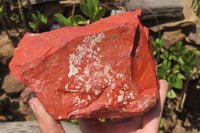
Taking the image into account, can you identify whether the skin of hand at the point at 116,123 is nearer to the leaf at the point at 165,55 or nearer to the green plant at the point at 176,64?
the green plant at the point at 176,64

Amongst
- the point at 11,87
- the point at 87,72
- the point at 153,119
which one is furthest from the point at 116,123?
the point at 11,87

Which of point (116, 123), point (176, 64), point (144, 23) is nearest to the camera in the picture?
point (116, 123)

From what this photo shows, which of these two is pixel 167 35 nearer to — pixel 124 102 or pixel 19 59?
pixel 124 102

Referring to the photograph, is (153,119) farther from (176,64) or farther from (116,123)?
(176,64)

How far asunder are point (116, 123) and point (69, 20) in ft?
4.26

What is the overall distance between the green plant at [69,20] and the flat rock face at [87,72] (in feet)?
3.15

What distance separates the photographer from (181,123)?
2.81 metres

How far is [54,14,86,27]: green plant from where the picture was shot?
7.20ft

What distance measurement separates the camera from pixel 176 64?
2.51 meters

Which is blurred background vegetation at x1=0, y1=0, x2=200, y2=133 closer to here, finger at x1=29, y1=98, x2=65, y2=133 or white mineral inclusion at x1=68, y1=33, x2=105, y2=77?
white mineral inclusion at x1=68, y1=33, x2=105, y2=77

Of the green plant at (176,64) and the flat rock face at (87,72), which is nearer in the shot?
the flat rock face at (87,72)

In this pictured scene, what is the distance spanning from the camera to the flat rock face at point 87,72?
117 centimetres

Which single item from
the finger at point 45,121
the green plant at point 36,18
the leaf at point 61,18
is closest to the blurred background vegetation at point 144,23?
the green plant at point 36,18

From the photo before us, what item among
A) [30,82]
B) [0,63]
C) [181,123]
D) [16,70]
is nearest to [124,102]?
[30,82]
